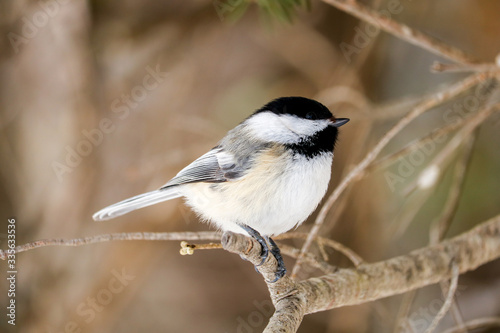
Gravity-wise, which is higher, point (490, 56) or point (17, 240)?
point (490, 56)

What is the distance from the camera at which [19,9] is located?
1.62 metres

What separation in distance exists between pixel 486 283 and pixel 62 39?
198 centimetres

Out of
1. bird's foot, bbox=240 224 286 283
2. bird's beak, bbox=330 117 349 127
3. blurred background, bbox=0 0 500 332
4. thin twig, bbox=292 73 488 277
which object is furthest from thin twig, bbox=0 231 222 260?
blurred background, bbox=0 0 500 332

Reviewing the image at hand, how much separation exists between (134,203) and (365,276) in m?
0.60

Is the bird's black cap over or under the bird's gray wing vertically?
over

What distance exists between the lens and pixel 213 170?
1163 millimetres

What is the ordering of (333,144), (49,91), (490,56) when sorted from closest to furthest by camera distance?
1. (333,144)
2. (49,91)
3. (490,56)

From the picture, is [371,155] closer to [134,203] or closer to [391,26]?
[391,26]

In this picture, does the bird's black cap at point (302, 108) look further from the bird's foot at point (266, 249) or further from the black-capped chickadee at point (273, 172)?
the bird's foot at point (266, 249)

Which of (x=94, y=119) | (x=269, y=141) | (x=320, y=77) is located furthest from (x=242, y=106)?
(x=269, y=141)

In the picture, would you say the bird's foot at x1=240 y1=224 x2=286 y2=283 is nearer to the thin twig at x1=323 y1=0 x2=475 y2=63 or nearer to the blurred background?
the blurred background

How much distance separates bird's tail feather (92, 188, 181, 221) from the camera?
1118 mm

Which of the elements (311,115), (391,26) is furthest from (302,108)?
(391,26)

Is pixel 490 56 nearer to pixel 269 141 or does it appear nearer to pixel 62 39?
pixel 269 141
